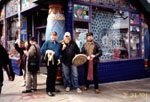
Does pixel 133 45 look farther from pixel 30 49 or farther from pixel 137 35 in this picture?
pixel 30 49

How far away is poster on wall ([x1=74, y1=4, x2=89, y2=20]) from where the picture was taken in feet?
19.8

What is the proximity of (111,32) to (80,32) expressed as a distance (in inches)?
60.3

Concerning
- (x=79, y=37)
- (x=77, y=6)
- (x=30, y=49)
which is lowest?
(x=30, y=49)

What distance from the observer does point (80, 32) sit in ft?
20.5

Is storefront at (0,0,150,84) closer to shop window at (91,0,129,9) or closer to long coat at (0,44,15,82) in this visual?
shop window at (91,0,129,9)

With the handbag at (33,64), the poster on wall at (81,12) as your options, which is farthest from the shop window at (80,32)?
the handbag at (33,64)

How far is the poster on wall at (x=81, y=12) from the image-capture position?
6039 mm

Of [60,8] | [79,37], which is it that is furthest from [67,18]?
[79,37]

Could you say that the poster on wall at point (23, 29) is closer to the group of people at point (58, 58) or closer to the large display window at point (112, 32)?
the group of people at point (58, 58)

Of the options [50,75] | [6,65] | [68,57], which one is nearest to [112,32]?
[68,57]

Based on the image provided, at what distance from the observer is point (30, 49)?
5.08m

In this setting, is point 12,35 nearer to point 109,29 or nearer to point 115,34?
point 109,29

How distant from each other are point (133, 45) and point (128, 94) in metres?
3.35

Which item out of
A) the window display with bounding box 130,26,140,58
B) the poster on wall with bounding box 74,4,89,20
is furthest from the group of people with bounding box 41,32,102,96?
the window display with bounding box 130,26,140,58
